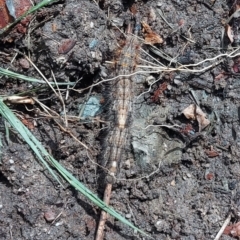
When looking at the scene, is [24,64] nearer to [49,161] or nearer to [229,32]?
[49,161]

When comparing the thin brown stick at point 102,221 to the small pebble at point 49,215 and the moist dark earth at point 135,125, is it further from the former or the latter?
the small pebble at point 49,215

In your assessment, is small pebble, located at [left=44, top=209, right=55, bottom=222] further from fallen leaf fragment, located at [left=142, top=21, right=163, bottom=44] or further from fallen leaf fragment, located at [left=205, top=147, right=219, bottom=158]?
fallen leaf fragment, located at [left=142, top=21, right=163, bottom=44]

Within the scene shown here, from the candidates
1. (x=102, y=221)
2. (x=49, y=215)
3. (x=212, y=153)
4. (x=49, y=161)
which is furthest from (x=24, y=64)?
(x=212, y=153)

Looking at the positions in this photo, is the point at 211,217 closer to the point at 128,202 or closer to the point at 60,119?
the point at 128,202

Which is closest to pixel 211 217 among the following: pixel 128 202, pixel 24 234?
pixel 128 202

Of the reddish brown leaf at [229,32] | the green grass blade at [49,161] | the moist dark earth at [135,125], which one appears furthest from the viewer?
the reddish brown leaf at [229,32]

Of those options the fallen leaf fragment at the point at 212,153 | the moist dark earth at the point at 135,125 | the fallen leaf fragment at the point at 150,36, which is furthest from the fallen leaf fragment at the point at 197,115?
the fallen leaf fragment at the point at 150,36
